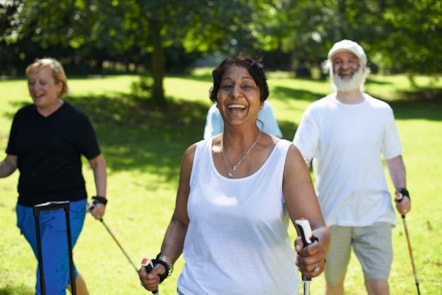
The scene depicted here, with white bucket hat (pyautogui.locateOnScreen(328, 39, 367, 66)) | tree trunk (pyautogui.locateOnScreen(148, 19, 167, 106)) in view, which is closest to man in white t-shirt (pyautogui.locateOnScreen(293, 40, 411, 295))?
white bucket hat (pyautogui.locateOnScreen(328, 39, 367, 66))

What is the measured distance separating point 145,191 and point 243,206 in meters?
8.20

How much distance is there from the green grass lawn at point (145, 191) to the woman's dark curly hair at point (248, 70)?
3.54m

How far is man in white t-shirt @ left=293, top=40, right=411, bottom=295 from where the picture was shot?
428 cm

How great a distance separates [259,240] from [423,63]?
94.7 feet

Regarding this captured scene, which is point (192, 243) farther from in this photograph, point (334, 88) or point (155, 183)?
point (155, 183)

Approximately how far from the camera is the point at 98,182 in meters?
4.74

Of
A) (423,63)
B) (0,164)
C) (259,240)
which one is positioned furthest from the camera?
(423,63)

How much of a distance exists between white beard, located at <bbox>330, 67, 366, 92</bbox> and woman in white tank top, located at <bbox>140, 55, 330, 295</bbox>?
64.3 inches

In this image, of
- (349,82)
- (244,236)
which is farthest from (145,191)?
(244,236)

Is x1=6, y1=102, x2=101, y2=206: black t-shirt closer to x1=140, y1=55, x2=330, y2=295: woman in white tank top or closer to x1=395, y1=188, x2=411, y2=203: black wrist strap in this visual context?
x1=140, y1=55, x2=330, y2=295: woman in white tank top

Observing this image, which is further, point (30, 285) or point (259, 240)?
point (30, 285)

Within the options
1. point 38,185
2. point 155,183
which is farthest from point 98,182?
point 155,183

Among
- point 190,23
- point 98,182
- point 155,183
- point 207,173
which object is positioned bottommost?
point 155,183

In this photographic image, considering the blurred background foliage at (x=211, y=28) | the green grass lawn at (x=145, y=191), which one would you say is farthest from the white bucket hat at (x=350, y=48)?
the blurred background foliage at (x=211, y=28)
